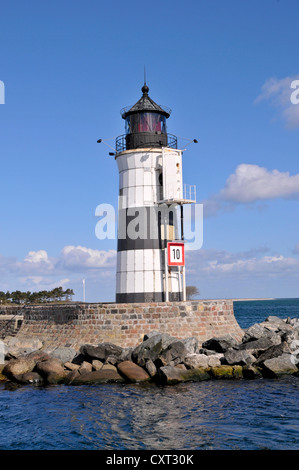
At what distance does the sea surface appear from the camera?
34.3 feet

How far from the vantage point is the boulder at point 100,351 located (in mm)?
17250

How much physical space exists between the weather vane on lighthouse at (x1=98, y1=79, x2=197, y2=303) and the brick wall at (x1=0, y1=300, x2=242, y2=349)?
143 cm

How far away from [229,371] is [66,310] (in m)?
7.20

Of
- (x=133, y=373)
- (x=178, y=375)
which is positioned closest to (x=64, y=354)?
(x=133, y=373)

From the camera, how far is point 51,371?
1656 centimetres

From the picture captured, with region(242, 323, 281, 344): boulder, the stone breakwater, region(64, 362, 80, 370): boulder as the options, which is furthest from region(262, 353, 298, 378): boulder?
region(64, 362, 80, 370): boulder

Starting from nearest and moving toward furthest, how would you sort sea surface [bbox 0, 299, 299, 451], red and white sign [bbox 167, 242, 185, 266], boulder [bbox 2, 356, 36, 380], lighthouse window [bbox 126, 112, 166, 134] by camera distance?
sea surface [bbox 0, 299, 299, 451] → boulder [bbox 2, 356, 36, 380] → red and white sign [bbox 167, 242, 185, 266] → lighthouse window [bbox 126, 112, 166, 134]

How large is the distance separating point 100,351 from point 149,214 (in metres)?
6.41

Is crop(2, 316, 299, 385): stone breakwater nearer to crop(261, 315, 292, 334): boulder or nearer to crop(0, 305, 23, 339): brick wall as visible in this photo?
crop(261, 315, 292, 334): boulder

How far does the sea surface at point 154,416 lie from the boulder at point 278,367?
14.7 inches

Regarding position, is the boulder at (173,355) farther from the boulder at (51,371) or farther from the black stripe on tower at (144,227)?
A: the black stripe on tower at (144,227)

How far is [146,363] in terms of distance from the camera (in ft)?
54.2
